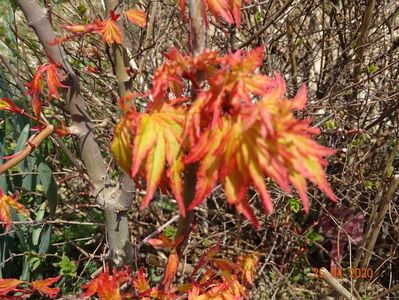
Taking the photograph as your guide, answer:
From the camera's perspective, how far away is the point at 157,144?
1.02 meters

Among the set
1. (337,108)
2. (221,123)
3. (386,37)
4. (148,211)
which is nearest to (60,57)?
(221,123)

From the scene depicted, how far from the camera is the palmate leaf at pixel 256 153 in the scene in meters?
0.85

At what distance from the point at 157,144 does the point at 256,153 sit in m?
0.25

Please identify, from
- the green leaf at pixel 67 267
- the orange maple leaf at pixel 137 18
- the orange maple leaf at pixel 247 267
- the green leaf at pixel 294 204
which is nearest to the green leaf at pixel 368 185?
the green leaf at pixel 294 204

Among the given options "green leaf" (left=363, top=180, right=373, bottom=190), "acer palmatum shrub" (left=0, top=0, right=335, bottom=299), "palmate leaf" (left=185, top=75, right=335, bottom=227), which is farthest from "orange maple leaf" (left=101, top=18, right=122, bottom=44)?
"green leaf" (left=363, top=180, right=373, bottom=190)

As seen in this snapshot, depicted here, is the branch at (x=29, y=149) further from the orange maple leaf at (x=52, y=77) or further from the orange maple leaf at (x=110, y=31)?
the orange maple leaf at (x=110, y=31)

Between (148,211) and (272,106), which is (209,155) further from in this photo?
(148,211)

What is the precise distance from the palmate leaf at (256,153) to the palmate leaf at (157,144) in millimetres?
107

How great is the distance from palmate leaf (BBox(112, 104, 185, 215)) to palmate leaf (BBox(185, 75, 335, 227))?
0.11 m

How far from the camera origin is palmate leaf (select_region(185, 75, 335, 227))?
849 millimetres

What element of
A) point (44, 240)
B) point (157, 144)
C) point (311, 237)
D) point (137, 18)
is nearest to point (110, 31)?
point (137, 18)

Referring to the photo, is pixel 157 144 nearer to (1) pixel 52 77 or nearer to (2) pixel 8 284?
(1) pixel 52 77

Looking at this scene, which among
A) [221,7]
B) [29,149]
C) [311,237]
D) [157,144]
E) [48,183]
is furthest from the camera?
[311,237]

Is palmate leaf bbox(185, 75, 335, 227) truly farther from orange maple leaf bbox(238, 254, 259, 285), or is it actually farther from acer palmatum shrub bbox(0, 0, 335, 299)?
orange maple leaf bbox(238, 254, 259, 285)
